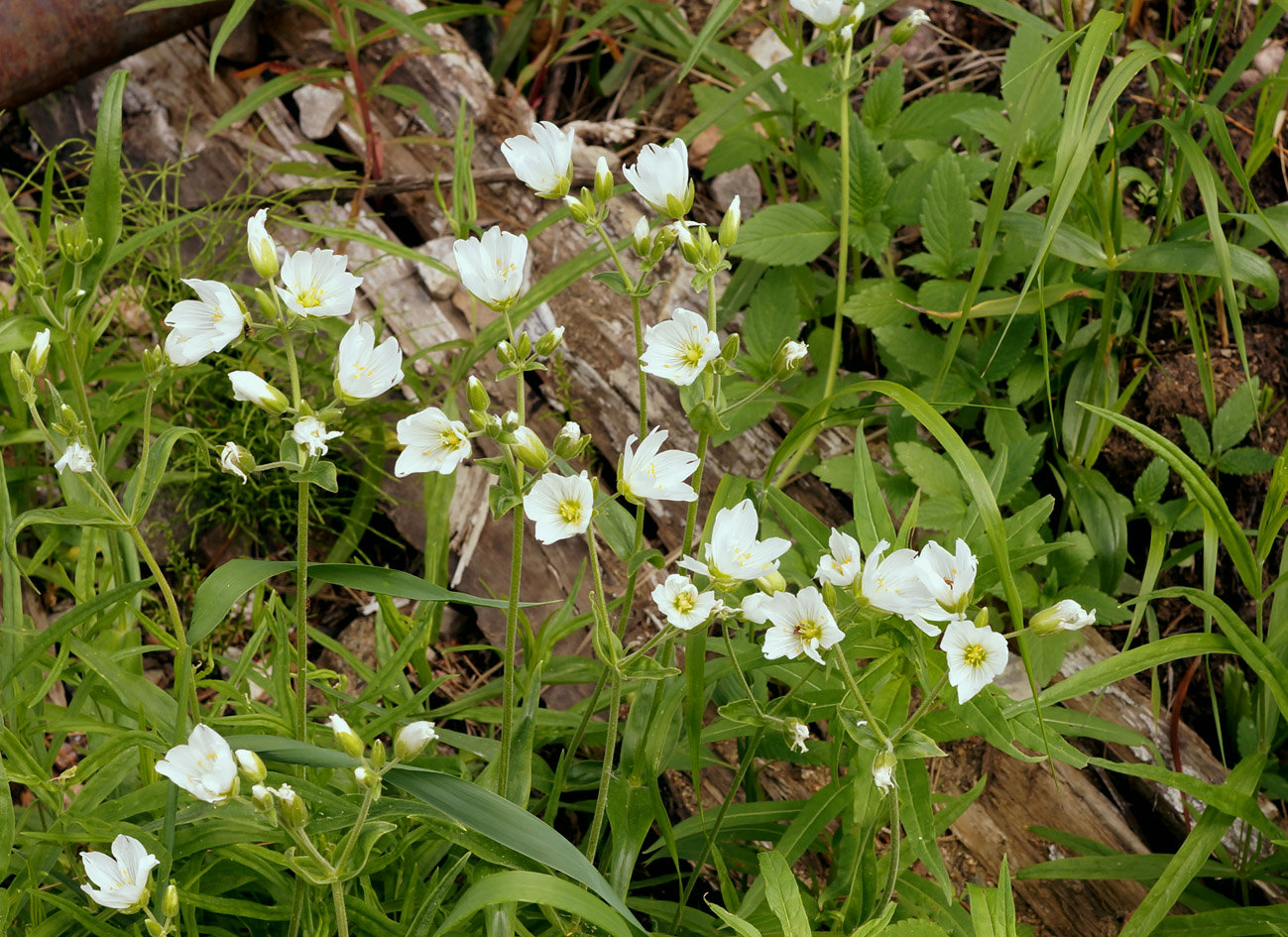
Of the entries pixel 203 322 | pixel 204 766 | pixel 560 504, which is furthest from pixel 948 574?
pixel 203 322

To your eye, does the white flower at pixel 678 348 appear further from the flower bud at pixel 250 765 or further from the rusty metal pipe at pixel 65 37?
the rusty metal pipe at pixel 65 37

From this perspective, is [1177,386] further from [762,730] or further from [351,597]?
[351,597]

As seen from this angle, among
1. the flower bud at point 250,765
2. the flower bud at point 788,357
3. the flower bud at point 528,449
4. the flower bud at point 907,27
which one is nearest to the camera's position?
the flower bud at point 250,765

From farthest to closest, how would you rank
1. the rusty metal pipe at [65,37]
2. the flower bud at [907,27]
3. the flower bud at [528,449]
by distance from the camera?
the rusty metal pipe at [65,37], the flower bud at [907,27], the flower bud at [528,449]

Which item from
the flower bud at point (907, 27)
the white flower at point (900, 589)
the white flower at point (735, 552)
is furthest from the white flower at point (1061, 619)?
the flower bud at point (907, 27)

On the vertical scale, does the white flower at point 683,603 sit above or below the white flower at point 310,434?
below

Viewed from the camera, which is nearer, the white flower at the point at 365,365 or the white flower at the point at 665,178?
the white flower at the point at 365,365

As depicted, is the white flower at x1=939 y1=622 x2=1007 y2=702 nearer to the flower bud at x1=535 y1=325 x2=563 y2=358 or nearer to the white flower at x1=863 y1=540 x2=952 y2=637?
the white flower at x1=863 y1=540 x2=952 y2=637
